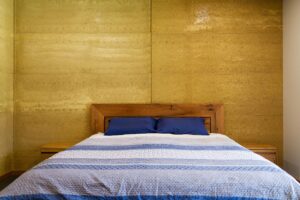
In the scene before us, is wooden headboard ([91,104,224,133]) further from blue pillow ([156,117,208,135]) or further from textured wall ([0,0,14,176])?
textured wall ([0,0,14,176])

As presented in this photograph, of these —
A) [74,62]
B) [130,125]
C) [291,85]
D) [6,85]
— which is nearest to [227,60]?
[291,85]

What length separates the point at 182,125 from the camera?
3420mm

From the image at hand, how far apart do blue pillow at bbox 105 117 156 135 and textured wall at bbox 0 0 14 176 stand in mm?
1387

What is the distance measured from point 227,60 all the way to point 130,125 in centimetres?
157

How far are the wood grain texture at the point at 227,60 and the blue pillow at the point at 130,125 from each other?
0.40 m

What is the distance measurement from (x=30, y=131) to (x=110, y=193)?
8.68 ft

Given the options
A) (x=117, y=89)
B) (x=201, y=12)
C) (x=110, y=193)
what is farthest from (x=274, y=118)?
(x=110, y=193)

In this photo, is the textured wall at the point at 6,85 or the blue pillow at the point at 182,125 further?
the textured wall at the point at 6,85

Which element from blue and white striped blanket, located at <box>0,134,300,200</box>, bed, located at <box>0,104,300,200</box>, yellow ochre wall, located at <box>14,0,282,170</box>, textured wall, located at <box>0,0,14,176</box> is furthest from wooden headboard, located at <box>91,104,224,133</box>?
blue and white striped blanket, located at <box>0,134,300,200</box>

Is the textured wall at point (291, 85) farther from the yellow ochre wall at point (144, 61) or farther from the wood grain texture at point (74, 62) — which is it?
the wood grain texture at point (74, 62)

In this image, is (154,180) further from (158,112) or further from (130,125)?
(158,112)

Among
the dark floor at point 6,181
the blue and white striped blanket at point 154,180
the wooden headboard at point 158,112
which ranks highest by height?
the wooden headboard at point 158,112

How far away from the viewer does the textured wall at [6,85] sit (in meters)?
3.54

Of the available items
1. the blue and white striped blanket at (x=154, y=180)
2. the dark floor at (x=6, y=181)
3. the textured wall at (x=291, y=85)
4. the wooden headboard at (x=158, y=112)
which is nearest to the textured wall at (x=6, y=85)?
the dark floor at (x=6, y=181)
